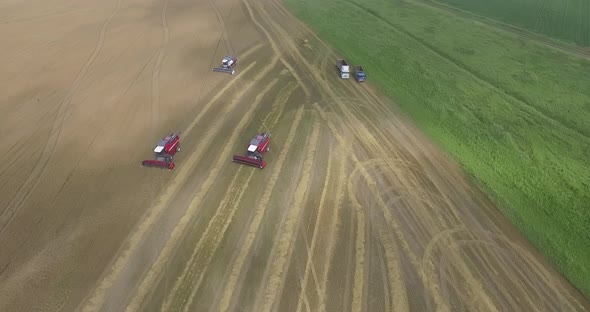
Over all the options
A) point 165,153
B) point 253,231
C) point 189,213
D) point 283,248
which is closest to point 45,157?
point 165,153

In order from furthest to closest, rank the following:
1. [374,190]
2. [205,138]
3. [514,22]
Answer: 1. [514,22]
2. [205,138]
3. [374,190]

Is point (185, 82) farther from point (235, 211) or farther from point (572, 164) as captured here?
point (572, 164)

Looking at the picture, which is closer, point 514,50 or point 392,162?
point 392,162

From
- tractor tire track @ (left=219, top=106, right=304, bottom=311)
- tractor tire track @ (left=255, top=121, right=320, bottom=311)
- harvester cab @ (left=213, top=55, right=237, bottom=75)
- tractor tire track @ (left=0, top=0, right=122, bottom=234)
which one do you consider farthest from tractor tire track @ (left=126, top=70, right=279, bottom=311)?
tractor tire track @ (left=0, top=0, right=122, bottom=234)

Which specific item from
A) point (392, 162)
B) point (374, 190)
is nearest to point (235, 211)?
point (374, 190)

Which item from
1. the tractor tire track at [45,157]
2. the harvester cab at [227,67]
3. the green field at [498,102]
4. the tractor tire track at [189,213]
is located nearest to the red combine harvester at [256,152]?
the tractor tire track at [189,213]

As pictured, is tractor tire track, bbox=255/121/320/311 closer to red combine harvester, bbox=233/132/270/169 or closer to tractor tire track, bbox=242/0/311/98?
red combine harvester, bbox=233/132/270/169

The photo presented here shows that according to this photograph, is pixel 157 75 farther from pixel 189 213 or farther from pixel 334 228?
pixel 334 228
